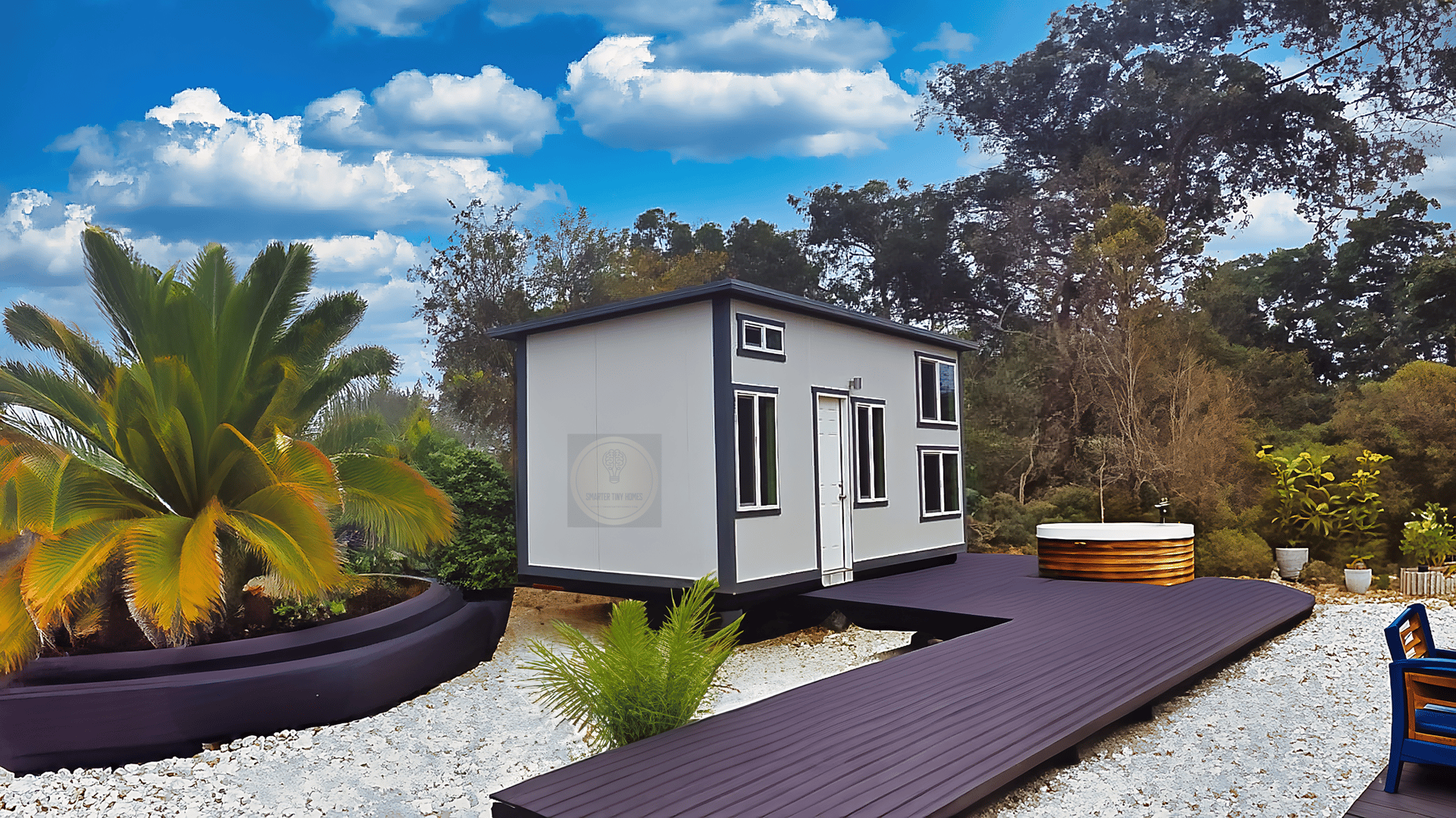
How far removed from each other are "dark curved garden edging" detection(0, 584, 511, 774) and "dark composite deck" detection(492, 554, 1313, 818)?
268 cm

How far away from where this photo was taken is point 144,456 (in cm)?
602

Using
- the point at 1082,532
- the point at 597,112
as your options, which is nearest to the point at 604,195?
the point at 597,112

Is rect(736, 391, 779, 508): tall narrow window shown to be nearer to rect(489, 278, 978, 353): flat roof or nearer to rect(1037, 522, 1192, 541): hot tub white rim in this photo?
rect(489, 278, 978, 353): flat roof

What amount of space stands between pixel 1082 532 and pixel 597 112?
14014mm

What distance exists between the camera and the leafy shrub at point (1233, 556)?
1085cm

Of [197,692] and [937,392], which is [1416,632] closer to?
[197,692]

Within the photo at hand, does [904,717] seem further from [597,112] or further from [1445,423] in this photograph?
[597,112]

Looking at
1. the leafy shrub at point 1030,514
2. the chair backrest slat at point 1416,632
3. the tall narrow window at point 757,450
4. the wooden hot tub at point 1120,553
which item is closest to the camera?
the chair backrest slat at point 1416,632

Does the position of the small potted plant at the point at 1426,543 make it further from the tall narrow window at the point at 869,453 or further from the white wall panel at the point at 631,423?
the white wall panel at the point at 631,423

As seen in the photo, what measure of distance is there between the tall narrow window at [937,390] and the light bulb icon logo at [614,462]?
12.5 feet

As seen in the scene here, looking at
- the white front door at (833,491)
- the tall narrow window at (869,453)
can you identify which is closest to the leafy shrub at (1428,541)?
the tall narrow window at (869,453)

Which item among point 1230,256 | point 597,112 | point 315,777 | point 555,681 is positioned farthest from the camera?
point 1230,256

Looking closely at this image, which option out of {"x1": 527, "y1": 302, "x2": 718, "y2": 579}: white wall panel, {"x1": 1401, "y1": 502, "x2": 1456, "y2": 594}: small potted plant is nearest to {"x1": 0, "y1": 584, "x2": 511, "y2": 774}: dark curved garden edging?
{"x1": 527, "y1": 302, "x2": 718, "y2": 579}: white wall panel

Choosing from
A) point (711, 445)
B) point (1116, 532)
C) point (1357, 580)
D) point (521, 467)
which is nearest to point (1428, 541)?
point (1357, 580)
